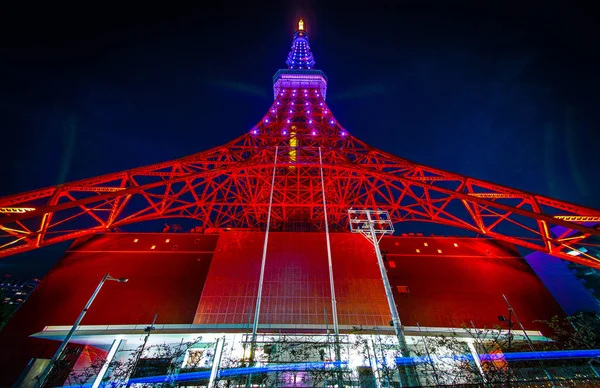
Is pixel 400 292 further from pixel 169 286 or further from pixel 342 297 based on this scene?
pixel 169 286

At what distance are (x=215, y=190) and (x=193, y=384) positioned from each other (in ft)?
37.2

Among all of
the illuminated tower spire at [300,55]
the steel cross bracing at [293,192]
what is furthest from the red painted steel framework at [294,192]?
the illuminated tower spire at [300,55]

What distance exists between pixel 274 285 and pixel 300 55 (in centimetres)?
3546

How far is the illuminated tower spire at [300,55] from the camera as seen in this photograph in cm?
3772

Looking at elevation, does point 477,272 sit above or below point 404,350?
above

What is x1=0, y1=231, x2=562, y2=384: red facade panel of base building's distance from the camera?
47.6 feet

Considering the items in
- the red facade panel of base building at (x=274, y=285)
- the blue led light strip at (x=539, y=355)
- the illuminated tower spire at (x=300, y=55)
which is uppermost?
the illuminated tower spire at (x=300, y=55)

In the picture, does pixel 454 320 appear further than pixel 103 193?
Yes

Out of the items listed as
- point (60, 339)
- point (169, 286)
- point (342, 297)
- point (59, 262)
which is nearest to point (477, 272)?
point (342, 297)

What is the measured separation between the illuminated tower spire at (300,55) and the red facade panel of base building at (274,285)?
29463mm

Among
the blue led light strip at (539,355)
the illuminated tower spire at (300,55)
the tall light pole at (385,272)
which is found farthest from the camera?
the illuminated tower spire at (300,55)

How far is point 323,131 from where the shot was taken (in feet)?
71.7

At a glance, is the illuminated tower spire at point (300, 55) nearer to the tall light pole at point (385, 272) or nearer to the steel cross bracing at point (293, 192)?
the steel cross bracing at point (293, 192)

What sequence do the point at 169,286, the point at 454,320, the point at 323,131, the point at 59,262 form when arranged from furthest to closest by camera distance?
the point at 323,131 < the point at 59,262 < the point at 169,286 < the point at 454,320
